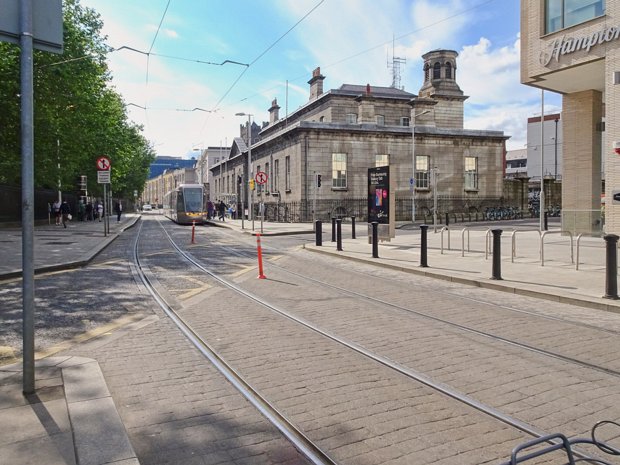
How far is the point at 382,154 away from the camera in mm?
43844

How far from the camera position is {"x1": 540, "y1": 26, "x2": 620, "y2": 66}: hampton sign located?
17.4m

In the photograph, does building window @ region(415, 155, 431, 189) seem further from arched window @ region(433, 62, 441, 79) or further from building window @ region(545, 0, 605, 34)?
building window @ region(545, 0, 605, 34)

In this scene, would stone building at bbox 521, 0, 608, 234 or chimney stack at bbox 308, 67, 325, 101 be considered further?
chimney stack at bbox 308, 67, 325, 101

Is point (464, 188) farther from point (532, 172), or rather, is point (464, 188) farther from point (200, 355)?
point (200, 355)

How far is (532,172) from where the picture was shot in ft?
259

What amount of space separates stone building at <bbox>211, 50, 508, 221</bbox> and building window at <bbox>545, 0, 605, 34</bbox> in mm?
19262

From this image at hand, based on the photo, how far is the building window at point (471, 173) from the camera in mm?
46844

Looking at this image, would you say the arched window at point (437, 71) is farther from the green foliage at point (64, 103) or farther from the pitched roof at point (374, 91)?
the green foliage at point (64, 103)

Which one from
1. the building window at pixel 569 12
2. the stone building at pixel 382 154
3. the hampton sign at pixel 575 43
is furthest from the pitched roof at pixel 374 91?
the hampton sign at pixel 575 43

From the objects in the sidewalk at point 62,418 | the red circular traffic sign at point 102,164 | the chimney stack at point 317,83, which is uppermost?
the chimney stack at point 317,83

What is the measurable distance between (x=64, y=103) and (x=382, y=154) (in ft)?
86.5

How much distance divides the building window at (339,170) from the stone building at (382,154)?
8 cm

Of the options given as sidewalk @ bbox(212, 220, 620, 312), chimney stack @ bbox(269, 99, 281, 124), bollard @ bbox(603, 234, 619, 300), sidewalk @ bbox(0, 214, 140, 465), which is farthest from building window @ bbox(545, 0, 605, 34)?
chimney stack @ bbox(269, 99, 281, 124)

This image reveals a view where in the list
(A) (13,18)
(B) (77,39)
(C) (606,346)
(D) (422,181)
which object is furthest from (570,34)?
(D) (422,181)
